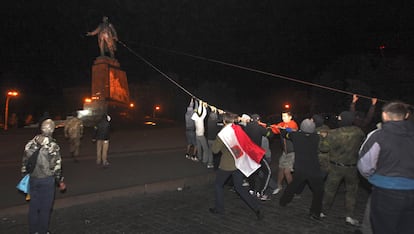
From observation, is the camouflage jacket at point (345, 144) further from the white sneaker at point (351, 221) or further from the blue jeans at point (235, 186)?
the blue jeans at point (235, 186)

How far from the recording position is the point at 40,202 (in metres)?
4.52

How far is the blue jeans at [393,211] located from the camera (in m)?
3.34

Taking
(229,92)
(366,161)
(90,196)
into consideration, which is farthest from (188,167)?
(229,92)

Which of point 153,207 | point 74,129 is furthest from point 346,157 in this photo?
point 74,129

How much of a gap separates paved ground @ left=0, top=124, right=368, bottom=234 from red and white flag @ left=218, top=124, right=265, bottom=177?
0.90 m

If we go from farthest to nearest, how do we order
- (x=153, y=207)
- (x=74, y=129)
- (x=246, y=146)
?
(x=74, y=129) → (x=153, y=207) → (x=246, y=146)

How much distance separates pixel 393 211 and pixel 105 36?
19329 millimetres

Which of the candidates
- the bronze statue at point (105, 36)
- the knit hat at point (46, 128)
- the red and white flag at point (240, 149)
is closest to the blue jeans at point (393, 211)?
the red and white flag at point (240, 149)

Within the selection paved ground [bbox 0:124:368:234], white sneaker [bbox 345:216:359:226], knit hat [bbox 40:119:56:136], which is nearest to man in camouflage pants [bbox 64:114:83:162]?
paved ground [bbox 0:124:368:234]

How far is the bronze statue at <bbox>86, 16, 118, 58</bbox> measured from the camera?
19.5m

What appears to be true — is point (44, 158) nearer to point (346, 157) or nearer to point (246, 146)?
point (246, 146)

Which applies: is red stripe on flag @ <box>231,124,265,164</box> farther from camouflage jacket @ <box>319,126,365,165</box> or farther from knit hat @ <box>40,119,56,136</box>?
knit hat @ <box>40,119,56,136</box>

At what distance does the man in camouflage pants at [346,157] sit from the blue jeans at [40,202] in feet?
14.9

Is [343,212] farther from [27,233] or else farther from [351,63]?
[351,63]
